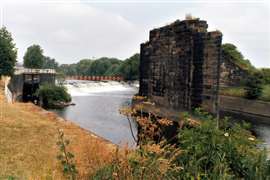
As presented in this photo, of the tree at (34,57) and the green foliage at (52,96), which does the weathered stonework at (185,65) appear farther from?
the tree at (34,57)

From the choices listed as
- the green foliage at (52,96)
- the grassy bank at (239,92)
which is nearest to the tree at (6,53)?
the green foliage at (52,96)

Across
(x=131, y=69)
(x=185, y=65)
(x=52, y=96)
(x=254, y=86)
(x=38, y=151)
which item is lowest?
(x=52, y=96)

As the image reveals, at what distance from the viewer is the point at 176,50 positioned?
1241cm

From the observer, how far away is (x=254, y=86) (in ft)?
84.7

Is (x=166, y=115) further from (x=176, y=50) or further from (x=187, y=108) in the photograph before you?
(x=176, y=50)

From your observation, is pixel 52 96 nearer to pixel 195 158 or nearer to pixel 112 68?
pixel 195 158

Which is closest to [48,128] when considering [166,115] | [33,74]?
[166,115]

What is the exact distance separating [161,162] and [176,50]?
10.0 meters

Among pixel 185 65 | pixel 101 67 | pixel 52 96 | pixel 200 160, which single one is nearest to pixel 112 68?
pixel 101 67

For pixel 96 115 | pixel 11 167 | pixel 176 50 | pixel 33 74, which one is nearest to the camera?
pixel 11 167

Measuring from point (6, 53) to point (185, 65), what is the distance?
2119cm

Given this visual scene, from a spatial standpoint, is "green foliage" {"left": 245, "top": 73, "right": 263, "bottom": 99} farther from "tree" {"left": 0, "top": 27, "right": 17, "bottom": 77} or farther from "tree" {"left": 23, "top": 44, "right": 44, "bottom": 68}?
"tree" {"left": 23, "top": 44, "right": 44, "bottom": 68}

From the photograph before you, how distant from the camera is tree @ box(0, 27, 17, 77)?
25828mm

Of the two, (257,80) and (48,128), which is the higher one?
(257,80)
